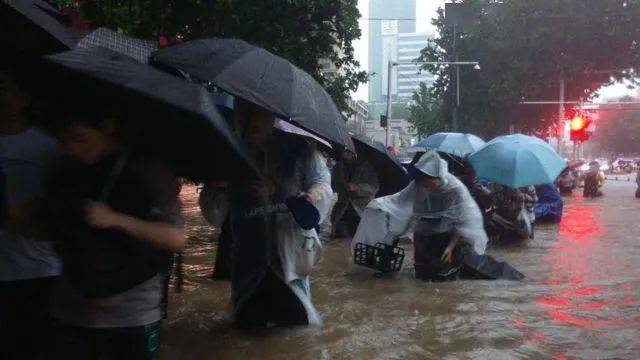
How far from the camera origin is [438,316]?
18.3ft

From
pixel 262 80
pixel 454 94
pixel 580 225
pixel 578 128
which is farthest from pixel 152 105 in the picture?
pixel 454 94

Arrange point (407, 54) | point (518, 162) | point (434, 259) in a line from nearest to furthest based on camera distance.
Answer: point (434, 259) → point (518, 162) → point (407, 54)

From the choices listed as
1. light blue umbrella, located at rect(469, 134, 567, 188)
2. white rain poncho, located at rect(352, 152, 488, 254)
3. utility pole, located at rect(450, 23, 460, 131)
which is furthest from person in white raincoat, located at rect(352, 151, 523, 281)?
utility pole, located at rect(450, 23, 460, 131)

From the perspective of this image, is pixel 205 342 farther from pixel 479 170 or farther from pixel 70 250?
pixel 479 170

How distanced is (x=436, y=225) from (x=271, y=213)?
111 inches

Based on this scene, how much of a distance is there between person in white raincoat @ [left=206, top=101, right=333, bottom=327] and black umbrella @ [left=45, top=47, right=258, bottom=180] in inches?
66.1

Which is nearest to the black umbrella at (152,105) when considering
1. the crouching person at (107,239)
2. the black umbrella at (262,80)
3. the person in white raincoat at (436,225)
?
the crouching person at (107,239)

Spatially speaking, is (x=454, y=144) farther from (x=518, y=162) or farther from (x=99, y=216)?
(x=99, y=216)

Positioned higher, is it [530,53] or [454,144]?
[530,53]

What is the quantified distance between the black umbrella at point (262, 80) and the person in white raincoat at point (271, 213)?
384 millimetres

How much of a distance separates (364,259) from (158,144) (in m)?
4.82

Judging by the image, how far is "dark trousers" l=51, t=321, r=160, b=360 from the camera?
90.2 inches

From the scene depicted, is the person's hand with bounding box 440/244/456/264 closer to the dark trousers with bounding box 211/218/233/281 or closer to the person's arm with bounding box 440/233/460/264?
the person's arm with bounding box 440/233/460/264

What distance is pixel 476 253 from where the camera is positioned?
6805 millimetres
